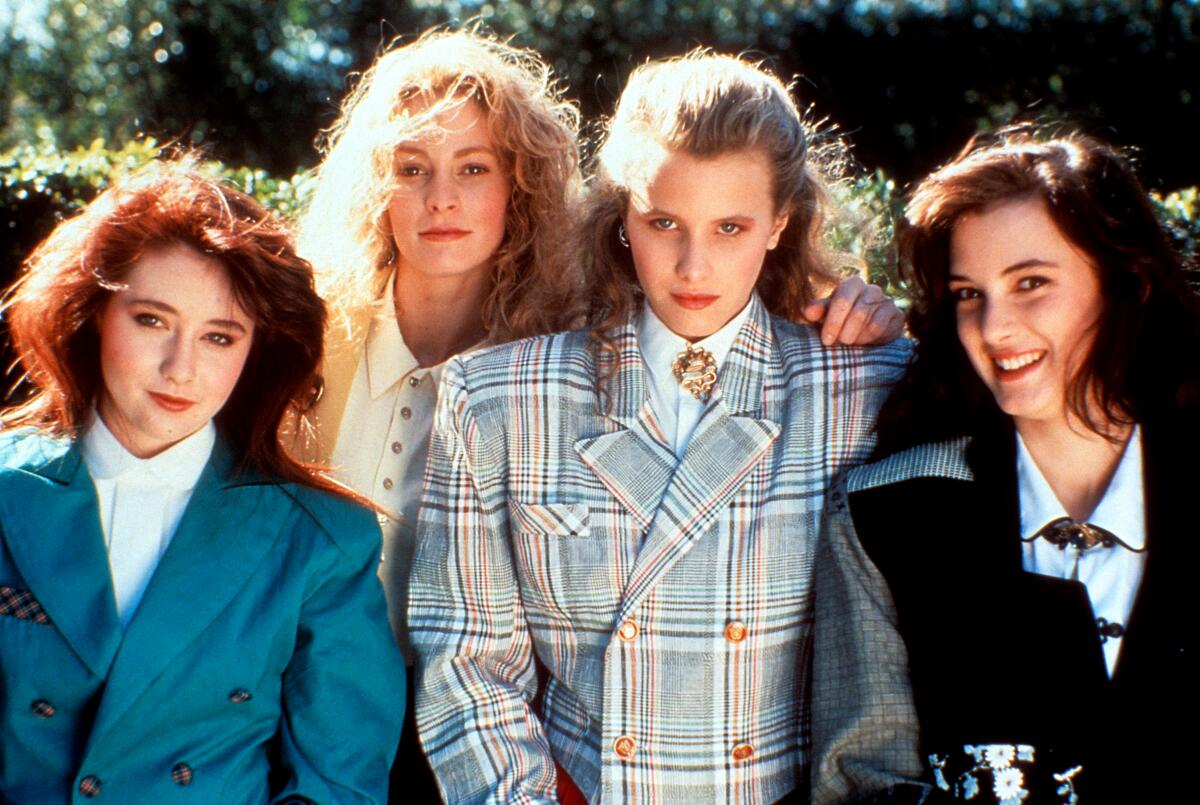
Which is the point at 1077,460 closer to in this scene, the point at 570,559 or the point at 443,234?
the point at 570,559

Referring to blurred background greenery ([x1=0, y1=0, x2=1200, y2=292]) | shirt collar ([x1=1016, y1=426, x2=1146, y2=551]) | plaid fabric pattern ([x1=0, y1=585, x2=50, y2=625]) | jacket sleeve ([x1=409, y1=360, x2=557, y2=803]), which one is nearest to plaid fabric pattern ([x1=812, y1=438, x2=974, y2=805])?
shirt collar ([x1=1016, y1=426, x2=1146, y2=551])

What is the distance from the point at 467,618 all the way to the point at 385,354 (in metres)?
0.77

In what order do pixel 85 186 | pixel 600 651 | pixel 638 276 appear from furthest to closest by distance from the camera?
pixel 85 186 → pixel 638 276 → pixel 600 651

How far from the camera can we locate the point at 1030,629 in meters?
2.23

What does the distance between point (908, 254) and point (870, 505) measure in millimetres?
540

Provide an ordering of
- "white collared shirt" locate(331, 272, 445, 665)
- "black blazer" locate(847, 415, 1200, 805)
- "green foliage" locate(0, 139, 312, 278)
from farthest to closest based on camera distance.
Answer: "green foliage" locate(0, 139, 312, 278) → "white collared shirt" locate(331, 272, 445, 665) → "black blazer" locate(847, 415, 1200, 805)

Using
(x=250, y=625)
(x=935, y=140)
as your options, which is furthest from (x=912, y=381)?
(x=935, y=140)

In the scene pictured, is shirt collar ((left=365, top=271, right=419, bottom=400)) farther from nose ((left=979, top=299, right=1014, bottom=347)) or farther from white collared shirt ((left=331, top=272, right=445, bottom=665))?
nose ((left=979, top=299, right=1014, bottom=347))

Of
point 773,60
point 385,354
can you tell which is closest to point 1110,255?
point 385,354

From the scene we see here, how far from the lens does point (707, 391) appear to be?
254cm

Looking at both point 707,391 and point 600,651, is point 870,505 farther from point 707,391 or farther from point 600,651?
point 600,651

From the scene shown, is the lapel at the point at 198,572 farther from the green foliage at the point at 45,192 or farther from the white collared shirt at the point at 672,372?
the green foliage at the point at 45,192

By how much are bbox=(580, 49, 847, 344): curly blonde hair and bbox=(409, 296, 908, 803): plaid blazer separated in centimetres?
21

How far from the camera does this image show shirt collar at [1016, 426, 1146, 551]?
7.37ft
